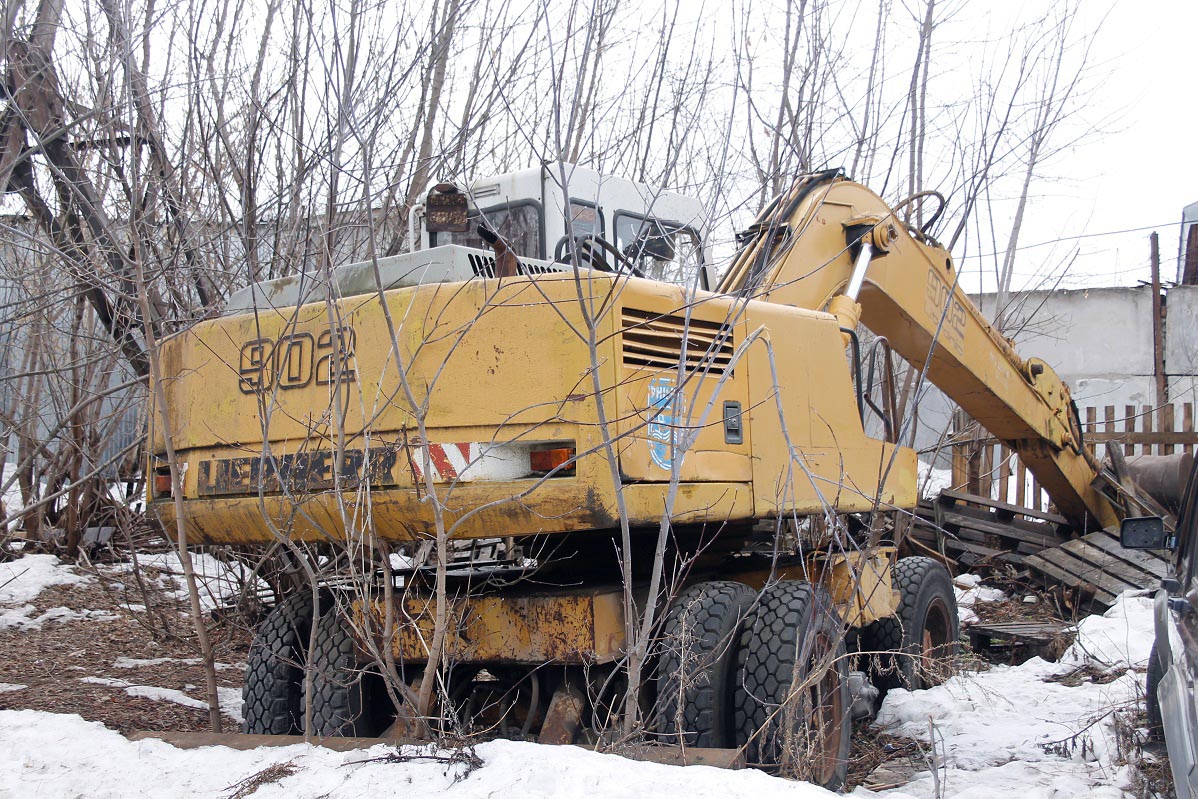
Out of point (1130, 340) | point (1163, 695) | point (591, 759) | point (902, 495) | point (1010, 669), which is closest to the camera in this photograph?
point (591, 759)

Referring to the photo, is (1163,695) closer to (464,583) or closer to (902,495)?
(902,495)

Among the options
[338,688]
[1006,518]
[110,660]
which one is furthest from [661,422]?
[1006,518]

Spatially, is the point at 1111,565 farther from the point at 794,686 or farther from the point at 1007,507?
the point at 794,686

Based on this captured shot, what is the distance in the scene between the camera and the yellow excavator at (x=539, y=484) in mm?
4203

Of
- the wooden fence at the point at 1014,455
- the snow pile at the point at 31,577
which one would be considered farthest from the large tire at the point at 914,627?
the snow pile at the point at 31,577

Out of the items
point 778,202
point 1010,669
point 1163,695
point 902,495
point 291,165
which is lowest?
point 1010,669

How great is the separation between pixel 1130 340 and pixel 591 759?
863 inches

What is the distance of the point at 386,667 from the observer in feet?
13.5

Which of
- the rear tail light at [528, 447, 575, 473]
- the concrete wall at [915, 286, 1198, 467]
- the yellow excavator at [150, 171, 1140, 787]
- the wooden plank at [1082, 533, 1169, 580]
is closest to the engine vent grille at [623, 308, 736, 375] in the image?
the yellow excavator at [150, 171, 1140, 787]

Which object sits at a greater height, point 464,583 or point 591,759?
point 464,583

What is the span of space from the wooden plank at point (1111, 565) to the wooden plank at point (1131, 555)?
0.03 meters

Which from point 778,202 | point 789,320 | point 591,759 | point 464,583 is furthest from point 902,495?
point 591,759

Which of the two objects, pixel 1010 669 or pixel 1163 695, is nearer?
pixel 1163 695

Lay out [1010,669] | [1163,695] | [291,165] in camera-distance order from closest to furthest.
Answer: [1163,695]
[1010,669]
[291,165]
